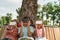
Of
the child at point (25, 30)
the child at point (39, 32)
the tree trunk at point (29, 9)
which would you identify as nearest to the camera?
the child at point (25, 30)

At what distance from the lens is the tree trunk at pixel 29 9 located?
666cm

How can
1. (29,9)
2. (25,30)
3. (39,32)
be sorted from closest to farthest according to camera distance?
1. (25,30)
2. (39,32)
3. (29,9)

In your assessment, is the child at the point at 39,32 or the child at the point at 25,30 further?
the child at the point at 39,32

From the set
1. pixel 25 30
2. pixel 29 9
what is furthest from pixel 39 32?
pixel 29 9

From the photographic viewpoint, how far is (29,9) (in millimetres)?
6680

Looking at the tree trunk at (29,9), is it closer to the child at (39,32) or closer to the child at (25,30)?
the child at (39,32)

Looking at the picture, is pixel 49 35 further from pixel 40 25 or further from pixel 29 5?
pixel 40 25

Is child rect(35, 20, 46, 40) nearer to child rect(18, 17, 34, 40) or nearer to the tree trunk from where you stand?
child rect(18, 17, 34, 40)

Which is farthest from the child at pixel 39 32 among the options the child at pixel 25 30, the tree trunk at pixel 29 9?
the tree trunk at pixel 29 9

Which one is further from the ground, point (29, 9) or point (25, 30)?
point (29, 9)

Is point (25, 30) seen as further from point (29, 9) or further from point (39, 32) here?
point (29, 9)

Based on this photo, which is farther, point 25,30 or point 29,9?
point 29,9

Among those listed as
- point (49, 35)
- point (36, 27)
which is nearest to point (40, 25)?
point (36, 27)

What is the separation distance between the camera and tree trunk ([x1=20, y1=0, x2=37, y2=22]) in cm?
666
